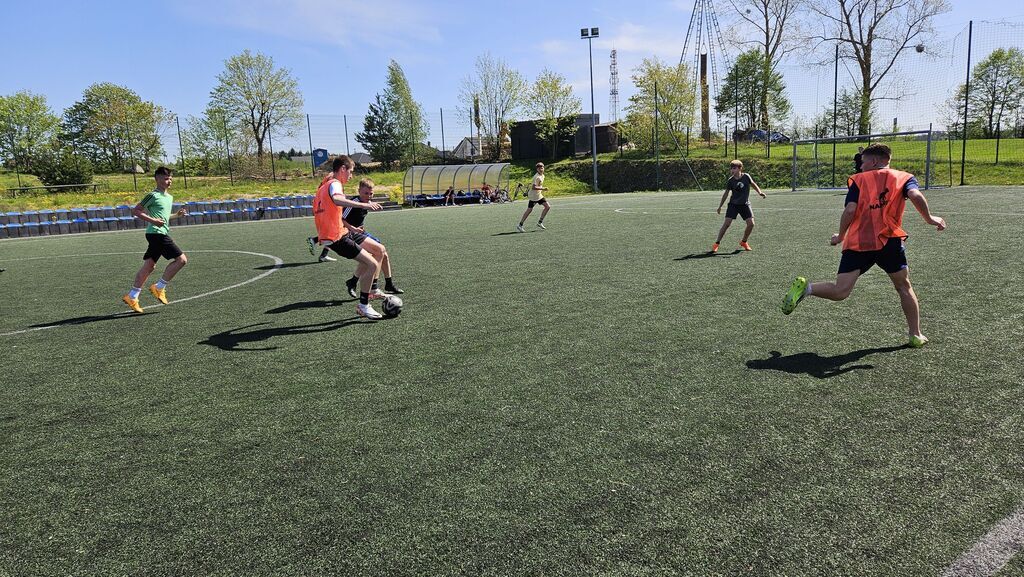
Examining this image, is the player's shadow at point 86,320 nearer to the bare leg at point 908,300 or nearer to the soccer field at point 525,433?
the soccer field at point 525,433

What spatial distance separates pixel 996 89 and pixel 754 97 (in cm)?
1531

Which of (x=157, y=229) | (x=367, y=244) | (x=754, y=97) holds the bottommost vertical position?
(x=367, y=244)

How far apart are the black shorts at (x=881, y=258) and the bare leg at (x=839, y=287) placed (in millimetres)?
47

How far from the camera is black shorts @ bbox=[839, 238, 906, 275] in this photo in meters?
5.20

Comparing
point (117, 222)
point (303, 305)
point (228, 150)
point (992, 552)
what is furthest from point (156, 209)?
point (228, 150)

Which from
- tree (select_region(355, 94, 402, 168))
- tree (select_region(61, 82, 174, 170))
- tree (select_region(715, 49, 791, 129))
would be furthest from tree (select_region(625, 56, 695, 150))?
tree (select_region(61, 82, 174, 170))

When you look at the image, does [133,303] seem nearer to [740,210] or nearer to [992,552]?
[992,552]

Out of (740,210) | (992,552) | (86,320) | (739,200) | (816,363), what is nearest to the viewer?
(992,552)

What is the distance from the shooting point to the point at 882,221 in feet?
17.0

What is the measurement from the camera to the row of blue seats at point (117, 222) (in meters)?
24.6

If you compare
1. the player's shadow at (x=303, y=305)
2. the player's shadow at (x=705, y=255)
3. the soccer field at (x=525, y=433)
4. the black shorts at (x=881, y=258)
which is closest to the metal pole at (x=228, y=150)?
the player's shadow at (x=303, y=305)

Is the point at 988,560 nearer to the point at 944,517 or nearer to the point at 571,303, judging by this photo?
the point at 944,517

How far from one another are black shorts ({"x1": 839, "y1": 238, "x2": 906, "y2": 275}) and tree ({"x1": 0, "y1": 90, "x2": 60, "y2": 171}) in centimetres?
5439

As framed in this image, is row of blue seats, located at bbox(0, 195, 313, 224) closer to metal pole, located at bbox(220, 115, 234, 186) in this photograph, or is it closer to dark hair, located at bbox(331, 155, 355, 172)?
metal pole, located at bbox(220, 115, 234, 186)
